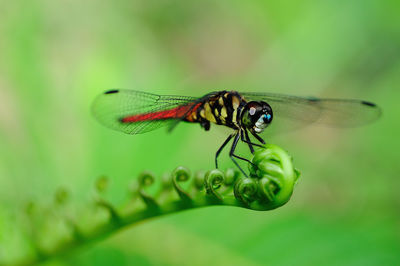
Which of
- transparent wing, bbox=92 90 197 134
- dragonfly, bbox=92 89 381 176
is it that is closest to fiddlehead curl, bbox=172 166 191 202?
dragonfly, bbox=92 89 381 176

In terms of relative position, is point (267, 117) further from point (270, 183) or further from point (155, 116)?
point (270, 183)

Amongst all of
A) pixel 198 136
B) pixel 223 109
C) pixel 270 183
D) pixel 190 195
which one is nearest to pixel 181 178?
pixel 190 195

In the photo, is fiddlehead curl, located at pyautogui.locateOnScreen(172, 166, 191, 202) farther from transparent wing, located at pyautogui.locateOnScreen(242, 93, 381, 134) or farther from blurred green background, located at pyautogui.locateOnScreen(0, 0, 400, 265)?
transparent wing, located at pyautogui.locateOnScreen(242, 93, 381, 134)

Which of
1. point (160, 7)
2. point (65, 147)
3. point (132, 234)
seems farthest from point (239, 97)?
point (160, 7)

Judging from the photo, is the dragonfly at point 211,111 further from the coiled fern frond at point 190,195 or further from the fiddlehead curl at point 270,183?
the fiddlehead curl at point 270,183

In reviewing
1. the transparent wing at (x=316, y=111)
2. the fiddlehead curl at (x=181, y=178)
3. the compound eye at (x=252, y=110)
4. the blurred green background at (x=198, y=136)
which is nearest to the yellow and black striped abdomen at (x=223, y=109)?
the compound eye at (x=252, y=110)
